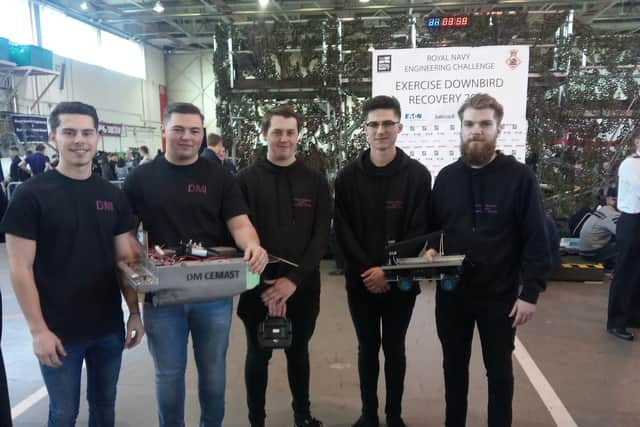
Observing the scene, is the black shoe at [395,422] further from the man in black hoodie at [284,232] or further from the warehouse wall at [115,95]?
the warehouse wall at [115,95]

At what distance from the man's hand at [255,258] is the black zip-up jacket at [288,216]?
322 millimetres

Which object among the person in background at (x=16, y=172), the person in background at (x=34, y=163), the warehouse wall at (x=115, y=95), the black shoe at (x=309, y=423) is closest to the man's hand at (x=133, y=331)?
the black shoe at (x=309, y=423)

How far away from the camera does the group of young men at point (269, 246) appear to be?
1.53 meters

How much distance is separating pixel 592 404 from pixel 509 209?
4.96 feet

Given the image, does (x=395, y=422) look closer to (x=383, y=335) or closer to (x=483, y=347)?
(x=383, y=335)

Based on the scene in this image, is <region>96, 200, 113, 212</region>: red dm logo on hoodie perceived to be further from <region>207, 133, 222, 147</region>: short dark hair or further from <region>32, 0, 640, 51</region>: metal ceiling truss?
<region>32, 0, 640, 51</region>: metal ceiling truss

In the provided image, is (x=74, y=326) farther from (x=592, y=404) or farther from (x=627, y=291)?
(x=627, y=291)

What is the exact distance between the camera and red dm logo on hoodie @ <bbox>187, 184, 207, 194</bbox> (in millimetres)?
1743

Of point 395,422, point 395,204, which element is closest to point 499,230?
point 395,204

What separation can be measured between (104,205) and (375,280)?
114 centimetres

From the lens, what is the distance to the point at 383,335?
84.8 inches

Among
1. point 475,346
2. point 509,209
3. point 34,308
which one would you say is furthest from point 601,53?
point 34,308

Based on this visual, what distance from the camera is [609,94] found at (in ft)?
17.1

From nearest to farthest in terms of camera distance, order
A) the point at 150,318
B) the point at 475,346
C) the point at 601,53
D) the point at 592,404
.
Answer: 1. the point at 150,318
2. the point at 592,404
3. the point at 475,346
4. the point at 601,53
